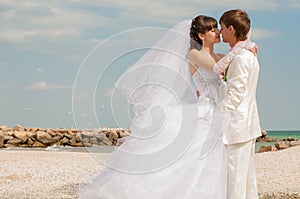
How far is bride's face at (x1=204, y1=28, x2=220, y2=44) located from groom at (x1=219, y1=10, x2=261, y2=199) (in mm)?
82

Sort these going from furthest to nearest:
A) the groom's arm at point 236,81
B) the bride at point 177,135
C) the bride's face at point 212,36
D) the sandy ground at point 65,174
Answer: the sandy ground at point 65,174 → the bride's face at point 212,36 → the bride at point 177,135 → the groom's arm at point 236,81

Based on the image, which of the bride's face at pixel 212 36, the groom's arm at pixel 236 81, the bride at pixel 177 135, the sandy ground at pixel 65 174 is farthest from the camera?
the sandy ground at pixel 65 174

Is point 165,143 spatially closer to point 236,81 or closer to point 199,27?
point 236,81

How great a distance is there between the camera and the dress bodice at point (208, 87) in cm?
474

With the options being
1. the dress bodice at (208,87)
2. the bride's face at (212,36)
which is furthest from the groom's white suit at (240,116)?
the bride's face at (212,36)

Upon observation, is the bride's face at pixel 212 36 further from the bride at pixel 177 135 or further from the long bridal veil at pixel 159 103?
the long bridal veil at pixel 159 103

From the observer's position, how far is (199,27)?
484 cm

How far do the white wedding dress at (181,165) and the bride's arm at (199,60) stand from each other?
6 cm

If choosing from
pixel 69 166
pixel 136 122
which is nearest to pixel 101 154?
pixel 136 122

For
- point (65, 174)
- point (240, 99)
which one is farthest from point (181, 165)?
point (65, 174)

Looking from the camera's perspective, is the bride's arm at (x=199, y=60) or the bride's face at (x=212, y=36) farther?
the bride's face at (x=212, y=36)

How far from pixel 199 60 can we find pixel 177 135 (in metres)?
0.66

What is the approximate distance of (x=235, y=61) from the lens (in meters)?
4.56

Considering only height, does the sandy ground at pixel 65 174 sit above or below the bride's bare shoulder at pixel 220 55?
below
